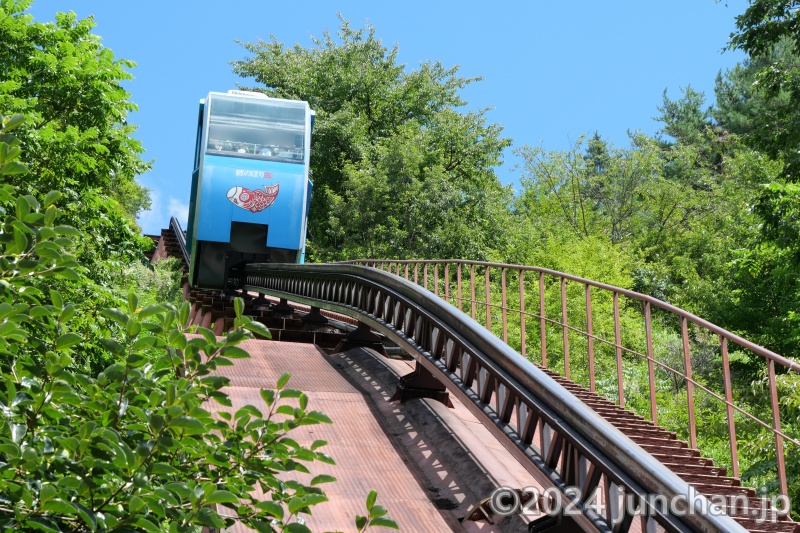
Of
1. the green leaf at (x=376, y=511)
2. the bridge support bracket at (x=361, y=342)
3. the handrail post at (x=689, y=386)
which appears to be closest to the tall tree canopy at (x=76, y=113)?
the bridge support bracket at (x=361, y=342)

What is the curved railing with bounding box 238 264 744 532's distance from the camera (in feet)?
16.5

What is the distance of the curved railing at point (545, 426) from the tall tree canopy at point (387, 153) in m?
23.4

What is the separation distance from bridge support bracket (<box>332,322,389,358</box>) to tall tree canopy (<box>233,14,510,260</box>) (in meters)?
20.6

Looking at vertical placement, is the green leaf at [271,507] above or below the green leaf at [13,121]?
below

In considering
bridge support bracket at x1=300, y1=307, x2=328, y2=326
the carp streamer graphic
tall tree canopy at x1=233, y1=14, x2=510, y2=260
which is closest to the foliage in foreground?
bridge support bracket at x1=300, y1=307, x2=328, y2=326

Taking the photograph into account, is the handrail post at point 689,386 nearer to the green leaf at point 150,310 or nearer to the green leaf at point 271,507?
the green leaf at point 271,507

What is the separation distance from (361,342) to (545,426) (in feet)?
25.0

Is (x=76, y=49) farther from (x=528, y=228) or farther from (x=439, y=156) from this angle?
(x=528, y=228)

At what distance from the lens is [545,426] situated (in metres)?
6.67

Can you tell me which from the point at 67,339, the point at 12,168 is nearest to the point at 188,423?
the point at 67,339

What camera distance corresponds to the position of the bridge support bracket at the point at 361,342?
1399 cm

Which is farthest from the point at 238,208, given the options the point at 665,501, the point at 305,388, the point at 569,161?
the point at 569,161

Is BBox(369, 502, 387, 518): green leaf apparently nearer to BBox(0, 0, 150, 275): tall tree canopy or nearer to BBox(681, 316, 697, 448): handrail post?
BBox(681, 316, 697, 448): handrail post

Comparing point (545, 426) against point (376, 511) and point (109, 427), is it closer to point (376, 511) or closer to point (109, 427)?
point (376, 511)
